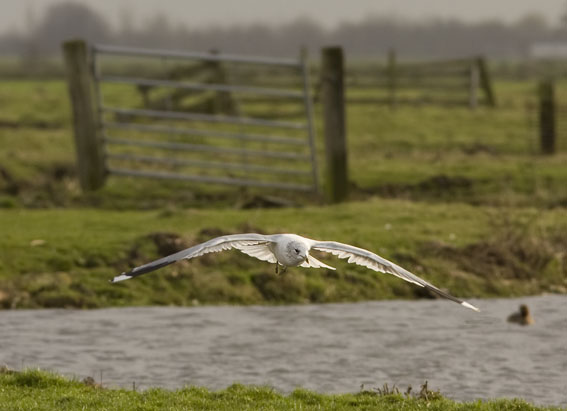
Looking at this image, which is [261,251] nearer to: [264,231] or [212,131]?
[264,231]

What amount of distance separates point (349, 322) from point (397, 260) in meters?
2.16

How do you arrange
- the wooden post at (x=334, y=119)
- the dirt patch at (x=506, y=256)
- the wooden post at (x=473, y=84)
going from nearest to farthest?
the dirt patch at (x=506, y=256) → the wooden post at (x=334, y=119) → the wooden post at (x=473, y=84)

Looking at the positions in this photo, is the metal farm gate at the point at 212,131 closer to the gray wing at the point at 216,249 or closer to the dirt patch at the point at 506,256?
the dirt patch at the point at 506,256

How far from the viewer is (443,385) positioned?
11.4 metres

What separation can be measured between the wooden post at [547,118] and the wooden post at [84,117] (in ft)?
33.5

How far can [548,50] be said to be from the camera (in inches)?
4769

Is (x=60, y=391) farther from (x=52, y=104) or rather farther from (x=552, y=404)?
(x=52, y=104)

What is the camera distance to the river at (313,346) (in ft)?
38.1

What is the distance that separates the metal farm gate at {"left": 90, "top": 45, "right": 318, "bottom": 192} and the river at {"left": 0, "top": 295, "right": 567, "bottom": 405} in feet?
17.8

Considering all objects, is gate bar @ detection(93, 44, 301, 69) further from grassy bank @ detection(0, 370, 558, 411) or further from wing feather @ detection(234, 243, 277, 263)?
grassy bank @ detection(0, 370, 558, 411)

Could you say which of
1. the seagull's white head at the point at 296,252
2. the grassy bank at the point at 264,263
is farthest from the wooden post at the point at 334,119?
the seagull's white head at the point at 296,252

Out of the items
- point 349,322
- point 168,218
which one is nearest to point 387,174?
point 168,218

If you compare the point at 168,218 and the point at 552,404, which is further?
the point at 168,218

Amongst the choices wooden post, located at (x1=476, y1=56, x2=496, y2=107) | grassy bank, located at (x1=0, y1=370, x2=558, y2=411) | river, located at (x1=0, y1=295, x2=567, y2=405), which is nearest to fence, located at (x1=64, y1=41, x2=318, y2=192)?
river, located at (x1=0, y1=295, x2=567, y2=405)
